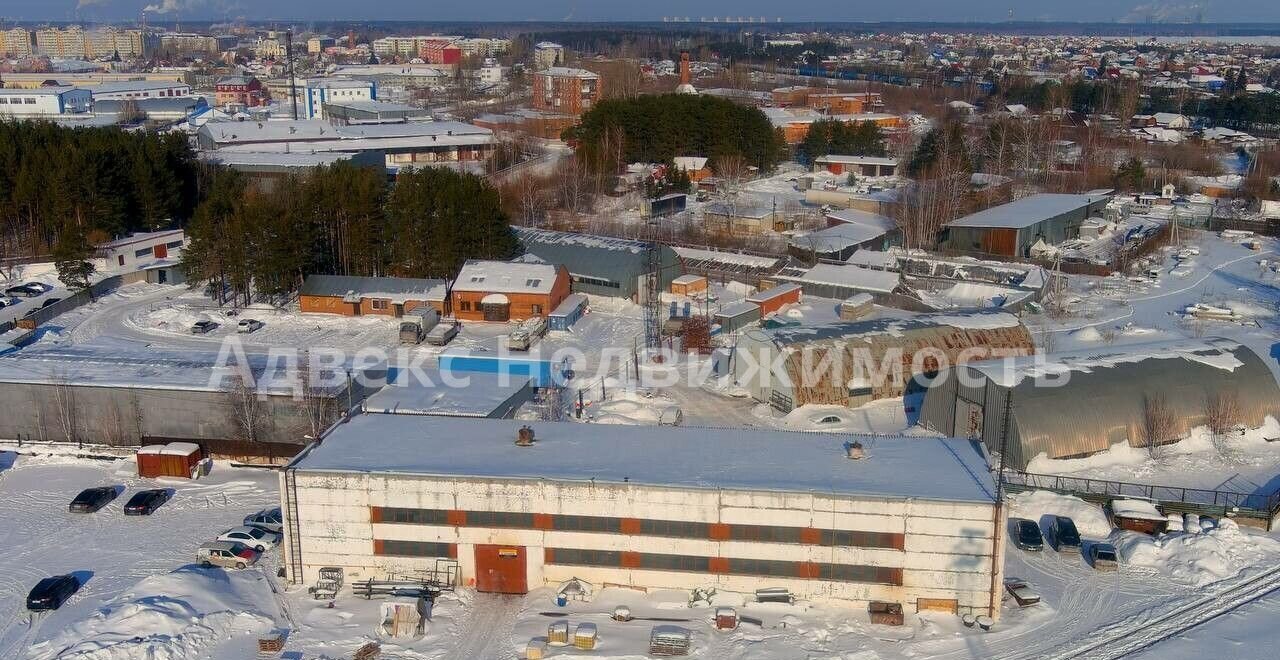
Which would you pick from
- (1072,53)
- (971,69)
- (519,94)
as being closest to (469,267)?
(519,94)

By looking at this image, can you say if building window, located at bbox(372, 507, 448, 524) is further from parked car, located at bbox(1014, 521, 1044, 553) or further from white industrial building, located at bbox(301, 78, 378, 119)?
white industrial building, located at bbox(301, 78, 378, 119)

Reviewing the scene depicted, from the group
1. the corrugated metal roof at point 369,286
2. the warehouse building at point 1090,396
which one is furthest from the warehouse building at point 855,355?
the corrugated metal roof at point 369,286

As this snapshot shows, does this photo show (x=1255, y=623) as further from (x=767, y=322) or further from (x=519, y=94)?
(x=519, y=94)

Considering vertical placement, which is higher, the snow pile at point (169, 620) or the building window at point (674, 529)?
the building window at point (674, 529)

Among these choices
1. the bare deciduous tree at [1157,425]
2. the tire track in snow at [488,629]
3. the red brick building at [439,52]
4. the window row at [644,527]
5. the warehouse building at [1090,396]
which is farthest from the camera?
the red brick building at [439,52]

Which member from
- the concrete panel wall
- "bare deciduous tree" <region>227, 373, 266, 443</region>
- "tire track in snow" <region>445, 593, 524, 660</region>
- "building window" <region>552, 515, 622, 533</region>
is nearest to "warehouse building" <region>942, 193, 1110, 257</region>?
the concrete panel wall

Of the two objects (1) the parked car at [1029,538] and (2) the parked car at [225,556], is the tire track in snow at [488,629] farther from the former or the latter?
(1) the parked car at [1029,538]

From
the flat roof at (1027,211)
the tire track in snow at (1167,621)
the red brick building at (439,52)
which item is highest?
the red brick building at (439,52)
